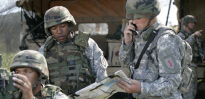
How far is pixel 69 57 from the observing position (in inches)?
117

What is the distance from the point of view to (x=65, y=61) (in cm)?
297

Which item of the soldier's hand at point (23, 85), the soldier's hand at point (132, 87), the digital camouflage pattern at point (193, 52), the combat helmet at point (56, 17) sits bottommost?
the digital camouflage pattern at point (193, 52)

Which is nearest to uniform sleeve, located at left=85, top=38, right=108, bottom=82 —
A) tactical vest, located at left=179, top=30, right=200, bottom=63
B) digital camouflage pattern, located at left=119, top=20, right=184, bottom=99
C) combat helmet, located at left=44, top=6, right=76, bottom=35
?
combat helmet, located at left=44, top=6, right=76, bottom=35

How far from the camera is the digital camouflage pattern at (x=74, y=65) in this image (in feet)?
9.48

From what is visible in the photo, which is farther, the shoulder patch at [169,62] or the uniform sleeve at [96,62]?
the uniform sleeve at [96,62]

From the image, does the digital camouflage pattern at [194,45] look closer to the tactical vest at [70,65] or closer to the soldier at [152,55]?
the tactical vest at [70,65]

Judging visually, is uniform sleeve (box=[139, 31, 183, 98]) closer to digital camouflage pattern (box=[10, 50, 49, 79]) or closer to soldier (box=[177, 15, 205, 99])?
digital camouflage pattern (box=[10, 50, 49, 79])

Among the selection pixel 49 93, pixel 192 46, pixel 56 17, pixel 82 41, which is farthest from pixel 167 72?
pixel 192 46

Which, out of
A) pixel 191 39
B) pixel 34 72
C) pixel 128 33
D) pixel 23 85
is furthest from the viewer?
pixel 191 39

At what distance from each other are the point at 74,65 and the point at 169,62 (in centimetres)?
139

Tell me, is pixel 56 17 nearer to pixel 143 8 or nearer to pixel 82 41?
pixel 82 41

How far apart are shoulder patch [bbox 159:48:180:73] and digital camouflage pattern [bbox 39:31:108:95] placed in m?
1.10

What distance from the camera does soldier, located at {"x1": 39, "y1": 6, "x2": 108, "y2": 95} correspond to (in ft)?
9.48

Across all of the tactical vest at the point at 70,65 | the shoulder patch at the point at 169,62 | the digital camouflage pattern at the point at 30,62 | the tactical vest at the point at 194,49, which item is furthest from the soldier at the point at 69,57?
the tactical vest at the point at 194,49
